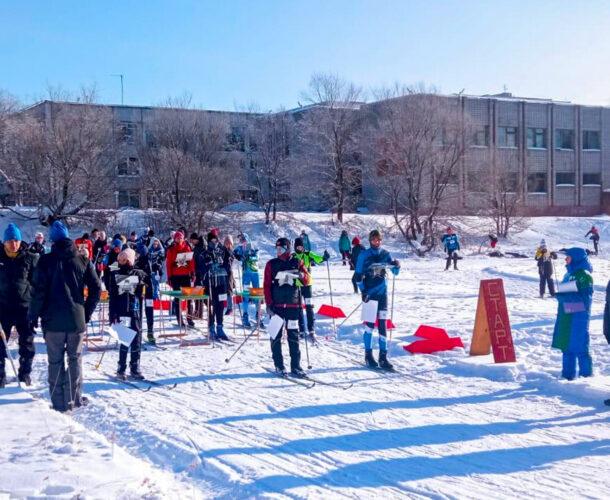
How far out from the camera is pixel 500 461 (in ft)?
21.0

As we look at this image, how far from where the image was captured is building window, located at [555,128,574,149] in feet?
187

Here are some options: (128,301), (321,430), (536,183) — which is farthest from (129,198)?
(321,430)

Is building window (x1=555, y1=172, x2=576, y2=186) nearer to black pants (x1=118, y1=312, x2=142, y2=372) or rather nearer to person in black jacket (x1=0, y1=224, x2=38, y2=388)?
black pants (x1=118, y1=312, x2=142, y2=372)

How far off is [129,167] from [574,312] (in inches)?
1404

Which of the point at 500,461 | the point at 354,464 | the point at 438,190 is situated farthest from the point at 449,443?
the point at 438,190

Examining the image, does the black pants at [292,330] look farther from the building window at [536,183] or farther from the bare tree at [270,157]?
the building window at [536,183]

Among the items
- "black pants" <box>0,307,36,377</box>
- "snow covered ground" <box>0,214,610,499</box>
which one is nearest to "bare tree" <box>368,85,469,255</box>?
"snow covered ground" <box>0,214,610,499</box>

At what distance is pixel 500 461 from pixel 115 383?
546cm

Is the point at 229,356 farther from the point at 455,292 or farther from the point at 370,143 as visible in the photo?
the point at 370,143

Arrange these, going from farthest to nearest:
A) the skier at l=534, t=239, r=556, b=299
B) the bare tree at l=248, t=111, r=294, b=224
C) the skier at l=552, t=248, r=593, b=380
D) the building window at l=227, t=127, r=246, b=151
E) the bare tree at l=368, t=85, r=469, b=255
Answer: the building window at l=227, t=127, r=246, b=151 → the bare tree at l=248, t=111, r=294, b=224 → the bare tree at l=368, t=85, r=469, b=255 → the skier at l=534, t=239, r=556, b=299 → the skier at l=552, t=248, r=593, b=380

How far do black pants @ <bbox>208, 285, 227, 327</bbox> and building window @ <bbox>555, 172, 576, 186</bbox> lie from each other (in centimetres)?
4936

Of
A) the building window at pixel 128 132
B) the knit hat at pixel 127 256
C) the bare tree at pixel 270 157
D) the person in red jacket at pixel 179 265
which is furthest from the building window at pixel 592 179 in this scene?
the knit hat at pixel 127 256

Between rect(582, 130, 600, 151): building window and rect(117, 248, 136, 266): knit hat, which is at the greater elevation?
rect(582, 130, 600, 151): building window

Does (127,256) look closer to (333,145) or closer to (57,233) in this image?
(57,233)
